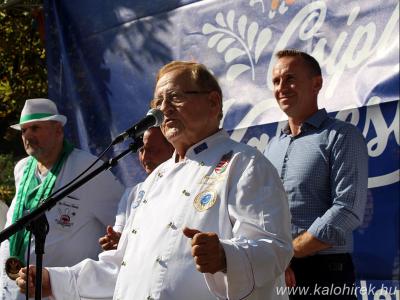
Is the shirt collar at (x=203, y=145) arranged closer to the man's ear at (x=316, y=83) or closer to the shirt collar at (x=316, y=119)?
the shirt collar at (x=316, y=119)

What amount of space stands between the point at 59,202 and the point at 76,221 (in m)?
0.15

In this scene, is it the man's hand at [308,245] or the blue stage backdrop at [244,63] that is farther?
the blue stage backdrop at [244,63]

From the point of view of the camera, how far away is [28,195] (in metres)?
5.22

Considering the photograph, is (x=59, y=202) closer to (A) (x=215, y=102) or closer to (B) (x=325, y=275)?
(B) (x=325, y=275)

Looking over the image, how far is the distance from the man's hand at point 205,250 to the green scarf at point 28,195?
2468mm

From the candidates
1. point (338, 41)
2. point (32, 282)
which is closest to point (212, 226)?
point (32, 282)

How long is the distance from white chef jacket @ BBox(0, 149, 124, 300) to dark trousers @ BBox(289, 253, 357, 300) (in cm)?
163

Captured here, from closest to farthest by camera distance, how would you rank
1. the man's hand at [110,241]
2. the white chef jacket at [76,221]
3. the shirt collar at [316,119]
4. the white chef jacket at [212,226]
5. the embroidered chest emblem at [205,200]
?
the white chef jacket at [212,226], the embroidered chest emblem at [205,200], the man's hand at [110,241], the shirt collar at [316,119], the white chef jacket at [76,221]

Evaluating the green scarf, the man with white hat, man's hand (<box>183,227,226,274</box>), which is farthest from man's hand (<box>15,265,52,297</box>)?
the green scarf

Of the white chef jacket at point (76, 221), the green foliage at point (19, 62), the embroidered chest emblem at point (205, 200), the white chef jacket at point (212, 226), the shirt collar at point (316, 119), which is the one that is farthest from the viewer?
the green foliage at point (19, 62)

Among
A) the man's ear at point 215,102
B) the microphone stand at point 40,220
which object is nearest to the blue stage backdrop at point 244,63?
the man's ear at point 215,102

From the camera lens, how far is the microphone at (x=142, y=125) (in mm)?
3139

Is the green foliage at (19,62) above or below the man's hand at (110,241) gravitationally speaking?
above

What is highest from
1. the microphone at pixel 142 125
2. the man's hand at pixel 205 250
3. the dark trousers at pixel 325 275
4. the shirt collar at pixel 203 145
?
the microphone at pixel 142 125
